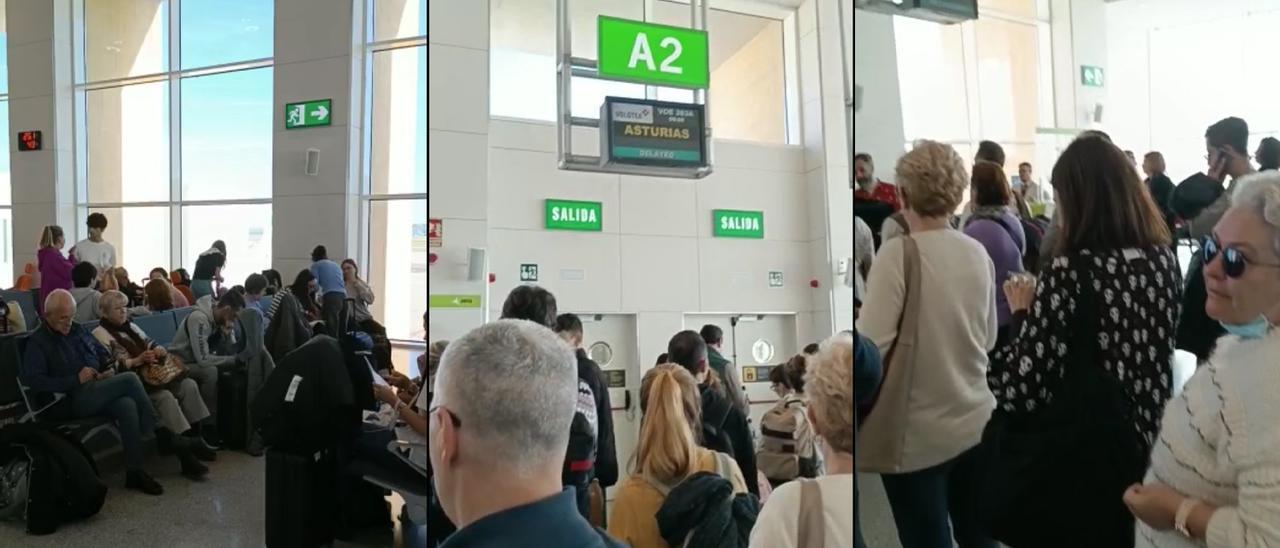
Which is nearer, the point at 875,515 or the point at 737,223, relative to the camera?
the point at 875,515

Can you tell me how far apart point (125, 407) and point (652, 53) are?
3.89 feet

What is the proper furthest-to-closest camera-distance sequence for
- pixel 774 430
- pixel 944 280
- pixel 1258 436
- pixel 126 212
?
pixel 774 430, pixel 126 212, pixel 944 280, pixel 1258 436

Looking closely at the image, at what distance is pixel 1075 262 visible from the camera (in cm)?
79

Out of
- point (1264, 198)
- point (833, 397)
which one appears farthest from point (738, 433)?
point (1264, 198)

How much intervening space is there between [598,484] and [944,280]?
35.1 inches

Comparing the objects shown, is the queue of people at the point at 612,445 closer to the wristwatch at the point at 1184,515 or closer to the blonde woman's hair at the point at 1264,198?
the wristwatch at the point at 1184,515

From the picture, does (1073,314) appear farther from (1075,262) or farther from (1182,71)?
(1182,71)

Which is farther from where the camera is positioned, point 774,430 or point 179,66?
point 774,430

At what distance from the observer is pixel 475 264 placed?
4.71 feet

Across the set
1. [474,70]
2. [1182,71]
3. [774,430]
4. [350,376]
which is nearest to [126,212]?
[350,376]

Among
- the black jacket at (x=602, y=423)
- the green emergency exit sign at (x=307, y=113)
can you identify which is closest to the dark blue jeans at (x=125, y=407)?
the green emergency exit sign at (x=307, y=113)

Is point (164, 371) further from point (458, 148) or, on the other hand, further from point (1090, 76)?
point (1090, 76)

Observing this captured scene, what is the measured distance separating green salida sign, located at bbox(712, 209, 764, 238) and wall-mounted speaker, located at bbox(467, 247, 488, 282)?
498mm

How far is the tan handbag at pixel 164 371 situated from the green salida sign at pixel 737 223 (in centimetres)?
106
